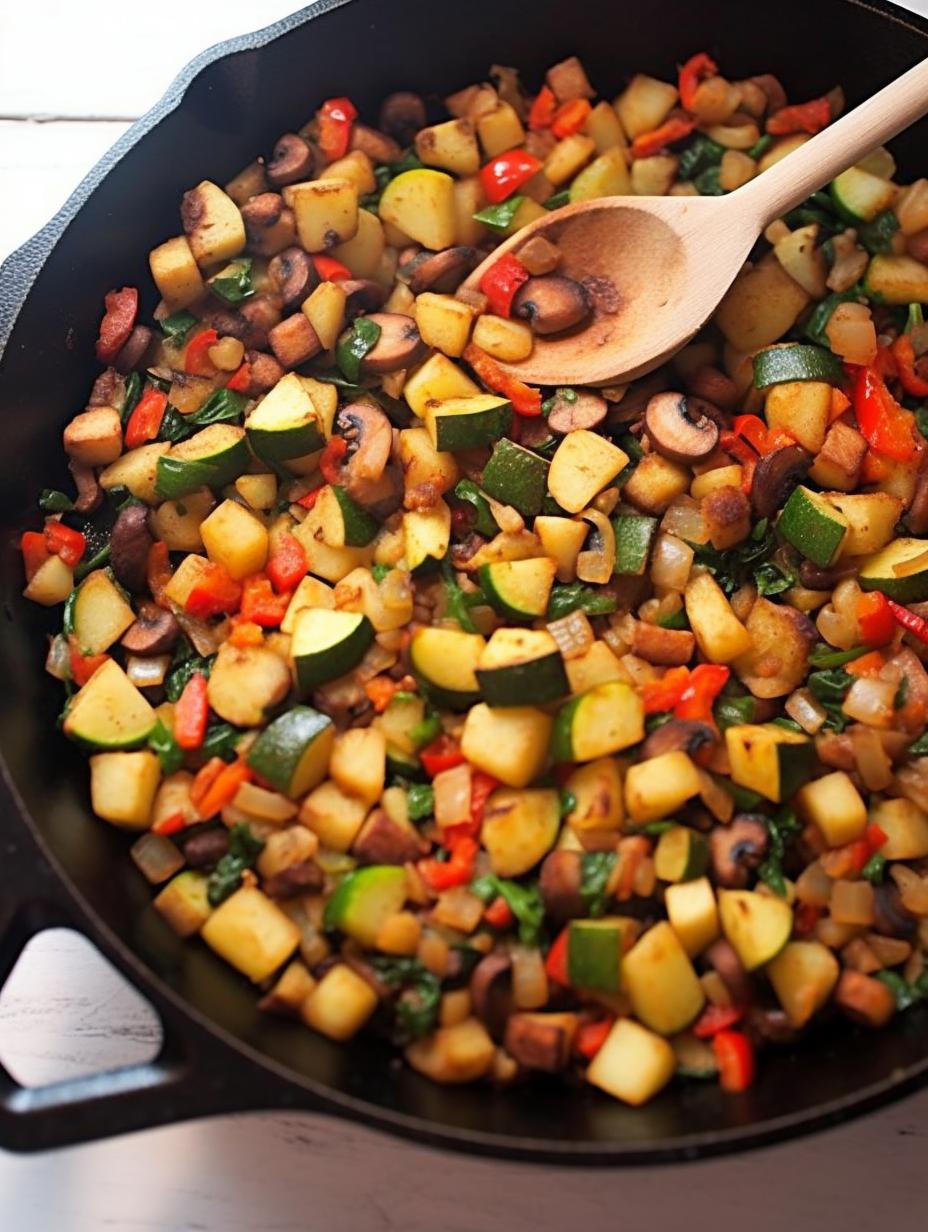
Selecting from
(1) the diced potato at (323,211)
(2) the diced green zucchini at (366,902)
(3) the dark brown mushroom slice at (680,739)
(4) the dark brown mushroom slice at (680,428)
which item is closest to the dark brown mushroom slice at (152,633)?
(2) the diced green zucchini at (366,902)

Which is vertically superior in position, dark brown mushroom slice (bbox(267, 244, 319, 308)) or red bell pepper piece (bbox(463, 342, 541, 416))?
dark brown mushroom slice (bbox(267, 244, 319, 308))

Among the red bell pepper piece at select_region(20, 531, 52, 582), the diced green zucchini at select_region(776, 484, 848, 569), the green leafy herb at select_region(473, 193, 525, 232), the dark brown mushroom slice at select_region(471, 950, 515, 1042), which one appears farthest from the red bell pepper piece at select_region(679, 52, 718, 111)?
the dark brown mushroom slice at select_region(471, 950, 515, 1042)

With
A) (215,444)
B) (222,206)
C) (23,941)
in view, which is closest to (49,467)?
(215,444)

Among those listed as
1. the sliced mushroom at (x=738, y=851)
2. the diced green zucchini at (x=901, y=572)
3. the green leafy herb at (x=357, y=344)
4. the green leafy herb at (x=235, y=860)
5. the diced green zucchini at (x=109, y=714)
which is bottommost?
the sliced mushroom at (x=738, y=851)

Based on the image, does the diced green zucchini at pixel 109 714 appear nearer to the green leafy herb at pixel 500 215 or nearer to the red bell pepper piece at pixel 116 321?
the red bell pepper piece at pixel 116 321

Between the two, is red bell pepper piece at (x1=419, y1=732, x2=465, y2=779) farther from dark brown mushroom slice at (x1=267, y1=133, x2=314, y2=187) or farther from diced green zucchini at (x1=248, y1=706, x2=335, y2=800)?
dark brown mushroom slice at (x1=267, y1=133, x2=314, y2=187)

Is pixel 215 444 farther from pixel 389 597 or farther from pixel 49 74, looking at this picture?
pixel 49 74

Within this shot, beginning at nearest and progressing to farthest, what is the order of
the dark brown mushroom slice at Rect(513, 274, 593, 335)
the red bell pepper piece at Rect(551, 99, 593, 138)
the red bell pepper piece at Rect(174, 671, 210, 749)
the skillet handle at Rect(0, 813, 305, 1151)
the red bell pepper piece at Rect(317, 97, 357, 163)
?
the skillet handle at Rect(0, 813, 305, 1151) → the red bell pepper piece at Rect(174, 671, 210, 749) → the dark brown mushroom slice at Rect(513, 274, 593, 335) → the red bell pepper piece at Rect(317, 97, 357, 163) → the red bell pepper piece at Rect(551, 99, 593, 138)

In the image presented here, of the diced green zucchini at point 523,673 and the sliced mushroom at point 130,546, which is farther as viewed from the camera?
the sliced mushroom at point 130,546
